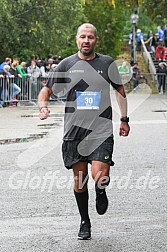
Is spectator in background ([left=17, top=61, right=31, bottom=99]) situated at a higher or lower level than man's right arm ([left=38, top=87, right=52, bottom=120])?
lower

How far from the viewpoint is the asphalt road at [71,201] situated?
721 cm

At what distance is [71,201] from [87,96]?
230 centimetres

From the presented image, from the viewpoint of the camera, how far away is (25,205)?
30.0 feet

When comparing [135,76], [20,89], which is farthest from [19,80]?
[135,76]

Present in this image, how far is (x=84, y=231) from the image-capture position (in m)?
7.43

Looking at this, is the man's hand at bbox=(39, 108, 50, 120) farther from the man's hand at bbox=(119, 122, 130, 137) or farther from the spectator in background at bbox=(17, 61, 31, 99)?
the spectator in background at bbox=(17, 61, 31, 99)

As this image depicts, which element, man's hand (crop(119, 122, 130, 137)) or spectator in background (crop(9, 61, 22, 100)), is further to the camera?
spectator in background (crop(9, 61, 22, 100))

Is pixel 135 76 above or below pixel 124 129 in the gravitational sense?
below

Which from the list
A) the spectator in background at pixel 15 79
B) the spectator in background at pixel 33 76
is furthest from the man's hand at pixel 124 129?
the spectator in background at pixel 33 76

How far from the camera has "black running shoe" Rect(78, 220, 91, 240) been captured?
7375 millimetres

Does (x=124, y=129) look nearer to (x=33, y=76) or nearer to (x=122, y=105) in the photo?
(x=122, y=105)

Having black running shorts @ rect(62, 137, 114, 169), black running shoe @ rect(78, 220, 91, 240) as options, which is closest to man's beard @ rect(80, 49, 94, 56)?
black running shorts @ rect(62, 137, 114, 169)

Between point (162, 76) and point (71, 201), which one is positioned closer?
point (71, 201)

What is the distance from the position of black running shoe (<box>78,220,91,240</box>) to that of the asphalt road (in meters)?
0.07
